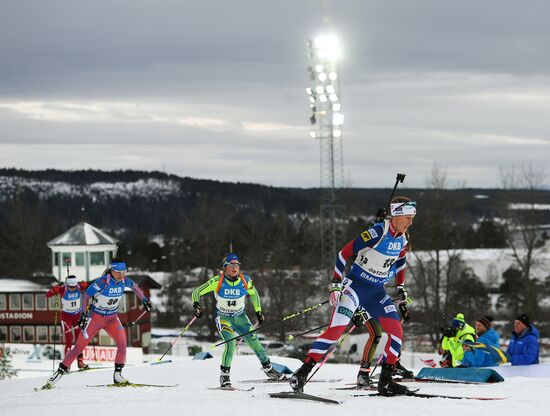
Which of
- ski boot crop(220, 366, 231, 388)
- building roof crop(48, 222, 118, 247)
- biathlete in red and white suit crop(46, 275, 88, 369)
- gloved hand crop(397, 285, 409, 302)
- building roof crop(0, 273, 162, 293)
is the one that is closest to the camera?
gloved hand crop(397, 285, 409, 302)

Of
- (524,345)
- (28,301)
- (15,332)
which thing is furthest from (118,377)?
(15,332)

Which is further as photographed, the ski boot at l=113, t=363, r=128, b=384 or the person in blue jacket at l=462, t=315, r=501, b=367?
the person in blue jacket at l=462, t=315, r=501, b=367

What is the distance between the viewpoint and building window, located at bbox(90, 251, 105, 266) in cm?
5958

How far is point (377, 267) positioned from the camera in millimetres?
11391

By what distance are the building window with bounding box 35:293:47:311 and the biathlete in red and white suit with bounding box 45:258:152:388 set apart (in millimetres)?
43551

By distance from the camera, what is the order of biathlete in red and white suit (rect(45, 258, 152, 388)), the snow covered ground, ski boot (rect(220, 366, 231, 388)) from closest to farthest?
the snow covered ground, ski boot (rect(220, 366, 231, 388)), biathlete in red and white suit (rect(45, 258, 152, 388))

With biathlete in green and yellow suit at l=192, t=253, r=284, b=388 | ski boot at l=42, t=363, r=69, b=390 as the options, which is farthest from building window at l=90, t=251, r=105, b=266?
biathlete in green and yellow suit at l=192, t=253, r=284, b=388

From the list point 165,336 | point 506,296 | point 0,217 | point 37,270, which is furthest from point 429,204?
point 0,217

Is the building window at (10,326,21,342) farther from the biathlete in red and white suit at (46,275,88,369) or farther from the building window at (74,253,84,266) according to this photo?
the biathlete in red and white suit at (46,275,88,369)

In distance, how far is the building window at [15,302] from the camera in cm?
5822

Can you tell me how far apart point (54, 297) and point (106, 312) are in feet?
145

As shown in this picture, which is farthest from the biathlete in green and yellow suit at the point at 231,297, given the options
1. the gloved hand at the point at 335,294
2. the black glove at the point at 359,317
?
the gloved hand at the point at 335,294

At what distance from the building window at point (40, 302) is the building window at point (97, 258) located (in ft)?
11.8

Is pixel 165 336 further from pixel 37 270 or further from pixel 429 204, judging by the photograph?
pixel 37 270
